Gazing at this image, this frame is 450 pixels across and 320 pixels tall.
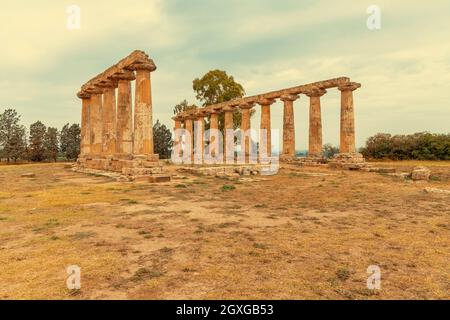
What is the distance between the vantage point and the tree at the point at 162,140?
6288 cm

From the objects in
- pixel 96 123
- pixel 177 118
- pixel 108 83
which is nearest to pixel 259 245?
pixel 108 83

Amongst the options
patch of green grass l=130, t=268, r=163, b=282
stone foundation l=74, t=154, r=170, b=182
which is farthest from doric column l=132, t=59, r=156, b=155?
patch of green grass l=130, t=268, r=163, b=282

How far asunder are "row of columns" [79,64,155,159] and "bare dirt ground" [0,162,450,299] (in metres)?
8.32

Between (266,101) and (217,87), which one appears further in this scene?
(217,87)

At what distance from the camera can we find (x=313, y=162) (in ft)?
97.3

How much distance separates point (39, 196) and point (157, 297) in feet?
34.3

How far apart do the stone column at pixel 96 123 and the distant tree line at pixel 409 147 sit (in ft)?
110

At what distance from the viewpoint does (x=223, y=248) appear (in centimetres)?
596

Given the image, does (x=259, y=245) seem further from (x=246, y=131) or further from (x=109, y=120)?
(x=246, y=131)

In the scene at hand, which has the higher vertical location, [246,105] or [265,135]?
[246,105]

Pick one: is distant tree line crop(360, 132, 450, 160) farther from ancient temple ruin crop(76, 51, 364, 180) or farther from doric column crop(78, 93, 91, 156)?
doric column crop(78, 93, 91, 156)

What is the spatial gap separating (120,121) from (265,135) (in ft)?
58.9

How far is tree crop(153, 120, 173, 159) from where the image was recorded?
62.9 m

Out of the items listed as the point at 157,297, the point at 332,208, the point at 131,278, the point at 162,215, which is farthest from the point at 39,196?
the point at 332,208
